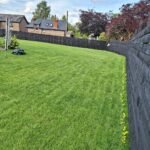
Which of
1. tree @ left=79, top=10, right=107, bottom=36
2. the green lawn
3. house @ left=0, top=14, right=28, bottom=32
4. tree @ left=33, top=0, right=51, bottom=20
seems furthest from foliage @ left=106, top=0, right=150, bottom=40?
tree @ left=33, top=0, right=51, bottom=20

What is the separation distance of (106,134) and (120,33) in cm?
3544

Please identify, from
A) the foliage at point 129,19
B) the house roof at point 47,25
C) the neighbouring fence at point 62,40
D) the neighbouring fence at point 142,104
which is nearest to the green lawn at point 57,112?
the neighbouring fence at point 142,104

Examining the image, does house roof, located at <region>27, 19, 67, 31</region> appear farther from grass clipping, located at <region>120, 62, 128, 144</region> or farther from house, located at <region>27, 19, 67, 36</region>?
grass clipping, located at <region>120, 62, 128, 144</region>

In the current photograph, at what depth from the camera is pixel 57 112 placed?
19.1ft

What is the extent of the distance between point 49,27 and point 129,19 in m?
33.2

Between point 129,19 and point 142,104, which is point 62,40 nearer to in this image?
point 129,19

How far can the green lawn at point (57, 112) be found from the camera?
14.7ft

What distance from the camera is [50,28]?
218ft

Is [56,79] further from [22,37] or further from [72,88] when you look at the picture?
[22,37]

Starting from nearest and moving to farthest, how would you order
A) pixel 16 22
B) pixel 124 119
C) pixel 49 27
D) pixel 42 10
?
pixel 124 119 → pixel 16 22 → pixel 49 27 → pixel 42 10

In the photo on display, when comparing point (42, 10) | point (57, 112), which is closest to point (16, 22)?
point (42, 10)

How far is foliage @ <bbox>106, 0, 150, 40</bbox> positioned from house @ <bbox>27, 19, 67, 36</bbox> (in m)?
26.8

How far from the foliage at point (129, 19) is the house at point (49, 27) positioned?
87.9 ft

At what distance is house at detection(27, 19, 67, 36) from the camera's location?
2576 inches
